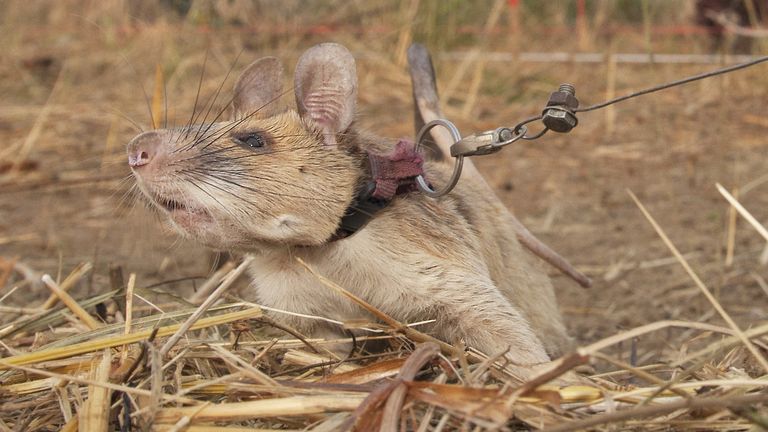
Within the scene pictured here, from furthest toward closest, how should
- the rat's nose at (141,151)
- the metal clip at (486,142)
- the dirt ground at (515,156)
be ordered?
the dirt ground at (515,156)
the metal clip at (486,142)
the rat's nose at (141,151)

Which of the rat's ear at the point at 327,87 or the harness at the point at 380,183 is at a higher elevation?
the rat's ear at the point at 327,87

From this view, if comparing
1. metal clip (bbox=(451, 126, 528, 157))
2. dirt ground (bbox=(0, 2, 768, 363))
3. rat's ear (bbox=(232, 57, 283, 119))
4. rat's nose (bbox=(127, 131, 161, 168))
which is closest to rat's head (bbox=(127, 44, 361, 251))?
rat's nose (bbox=(127, 131, 161, 168))

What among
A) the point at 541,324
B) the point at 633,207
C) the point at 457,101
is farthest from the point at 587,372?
the point at 457,101

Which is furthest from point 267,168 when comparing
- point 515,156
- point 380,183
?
point 515,156

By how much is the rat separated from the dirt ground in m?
0.56

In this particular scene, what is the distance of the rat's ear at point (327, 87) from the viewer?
9.10ft

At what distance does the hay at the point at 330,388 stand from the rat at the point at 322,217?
15cm

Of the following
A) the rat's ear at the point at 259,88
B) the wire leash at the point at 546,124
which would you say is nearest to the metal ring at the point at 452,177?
the wire leash at the point at 546,124

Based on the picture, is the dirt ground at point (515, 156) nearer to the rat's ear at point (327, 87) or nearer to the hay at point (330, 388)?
the rat's ear at point (327, 87)

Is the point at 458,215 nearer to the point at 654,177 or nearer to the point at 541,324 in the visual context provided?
the point at 541,324

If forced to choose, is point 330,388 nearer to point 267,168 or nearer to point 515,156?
point 267,168

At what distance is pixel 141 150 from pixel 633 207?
13.0 ft

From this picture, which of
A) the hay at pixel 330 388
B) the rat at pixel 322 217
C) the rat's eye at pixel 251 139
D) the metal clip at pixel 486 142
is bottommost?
the hay at pixel 330 388

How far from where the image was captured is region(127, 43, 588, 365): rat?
2564 millimetres
